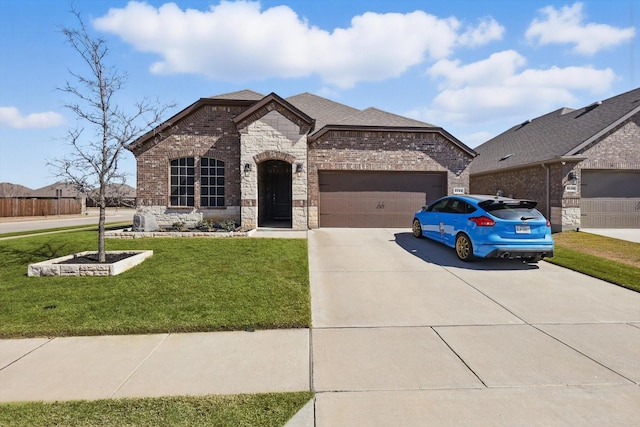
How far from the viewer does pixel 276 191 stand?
16922 millimetres

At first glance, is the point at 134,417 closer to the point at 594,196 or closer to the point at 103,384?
the point at 103,384

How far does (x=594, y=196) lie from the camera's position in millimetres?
14094

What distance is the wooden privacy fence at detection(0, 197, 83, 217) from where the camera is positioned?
30.2 m

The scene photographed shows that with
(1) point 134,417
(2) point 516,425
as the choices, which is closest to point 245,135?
(1) point 134,417

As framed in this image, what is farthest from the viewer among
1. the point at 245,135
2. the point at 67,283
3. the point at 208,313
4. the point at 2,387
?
the point at 245,135

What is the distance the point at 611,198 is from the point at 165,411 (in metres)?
18.2

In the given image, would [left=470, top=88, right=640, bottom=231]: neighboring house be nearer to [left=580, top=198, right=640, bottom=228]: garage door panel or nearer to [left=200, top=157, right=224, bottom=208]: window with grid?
[left=580, top=198, right=640, bottom=228]: garage door panel

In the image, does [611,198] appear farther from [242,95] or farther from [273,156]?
[242,95]

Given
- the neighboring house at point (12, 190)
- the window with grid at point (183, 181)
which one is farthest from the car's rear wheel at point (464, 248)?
the neighboring house at point (12, 190)

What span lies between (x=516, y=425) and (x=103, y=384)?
3.73 m

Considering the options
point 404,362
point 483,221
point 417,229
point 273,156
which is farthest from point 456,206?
point 273,156

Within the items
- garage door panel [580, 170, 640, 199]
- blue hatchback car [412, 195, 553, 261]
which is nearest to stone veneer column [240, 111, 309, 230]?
blue hatchback car [412, 195, 553, 261]

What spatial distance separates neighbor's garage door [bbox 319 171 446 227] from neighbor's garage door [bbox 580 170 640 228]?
6453 millimetres

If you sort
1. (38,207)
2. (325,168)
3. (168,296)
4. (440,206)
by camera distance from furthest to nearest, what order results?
1. (38,207)
2. (325,168)
3. (440,206)
4. (168,296)
